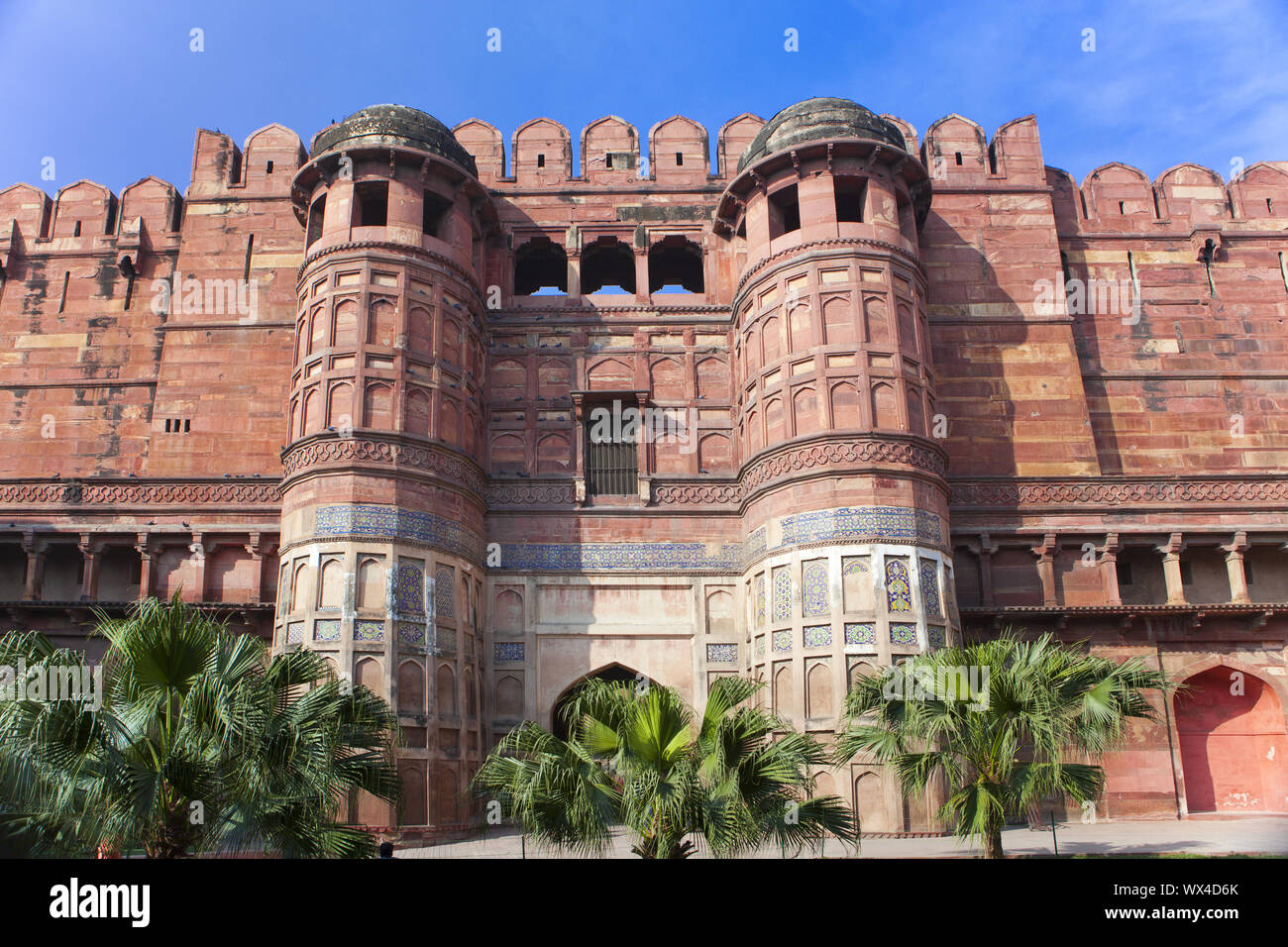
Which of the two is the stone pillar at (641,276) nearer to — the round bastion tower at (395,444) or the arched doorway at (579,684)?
the round bastion tower at (395,444)

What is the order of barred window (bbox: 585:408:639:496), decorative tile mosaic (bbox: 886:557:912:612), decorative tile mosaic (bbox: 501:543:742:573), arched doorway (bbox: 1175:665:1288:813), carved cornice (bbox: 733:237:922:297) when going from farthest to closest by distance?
1. barred window (bbox: 585:408:639:496)
2. decorative tile mosaic (bbox: 501:543:742:573)
3. arched doorway (bbox: 1175:665:1288:813)
4. carved cornice (bbox: 733:237:922:297)
5. decorative tile mosaic (bbox: 886:557:912:612)

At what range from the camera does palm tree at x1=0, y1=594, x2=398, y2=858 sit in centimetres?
1059

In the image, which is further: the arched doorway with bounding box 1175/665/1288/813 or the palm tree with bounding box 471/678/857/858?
the arched doorway with bounding box 1175/665/1288/813

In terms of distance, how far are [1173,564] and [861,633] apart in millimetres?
7662

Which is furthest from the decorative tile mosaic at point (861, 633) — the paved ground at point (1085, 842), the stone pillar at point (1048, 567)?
the stone pillar at point (1048, 567)

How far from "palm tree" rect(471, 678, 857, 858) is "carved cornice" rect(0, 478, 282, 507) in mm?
12375

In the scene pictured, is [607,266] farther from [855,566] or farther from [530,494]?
[855,566]

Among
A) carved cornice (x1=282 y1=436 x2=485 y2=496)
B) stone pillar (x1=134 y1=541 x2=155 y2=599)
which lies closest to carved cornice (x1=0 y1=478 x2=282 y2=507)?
stone pillar (x1=134 y1=541 x2=155 y2=599)

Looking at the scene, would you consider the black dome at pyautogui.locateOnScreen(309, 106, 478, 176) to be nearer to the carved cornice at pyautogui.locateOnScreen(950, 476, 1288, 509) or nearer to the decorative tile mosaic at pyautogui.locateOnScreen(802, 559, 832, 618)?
the decorative tile mosaic at pyautogui.locateOnScreen(802, 559, 832, 618)

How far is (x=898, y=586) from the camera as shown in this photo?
19.7 m

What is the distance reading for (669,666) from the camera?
72.7ft

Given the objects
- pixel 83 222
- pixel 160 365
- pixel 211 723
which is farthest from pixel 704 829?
pixel 83 222

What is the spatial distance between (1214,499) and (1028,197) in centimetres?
804
